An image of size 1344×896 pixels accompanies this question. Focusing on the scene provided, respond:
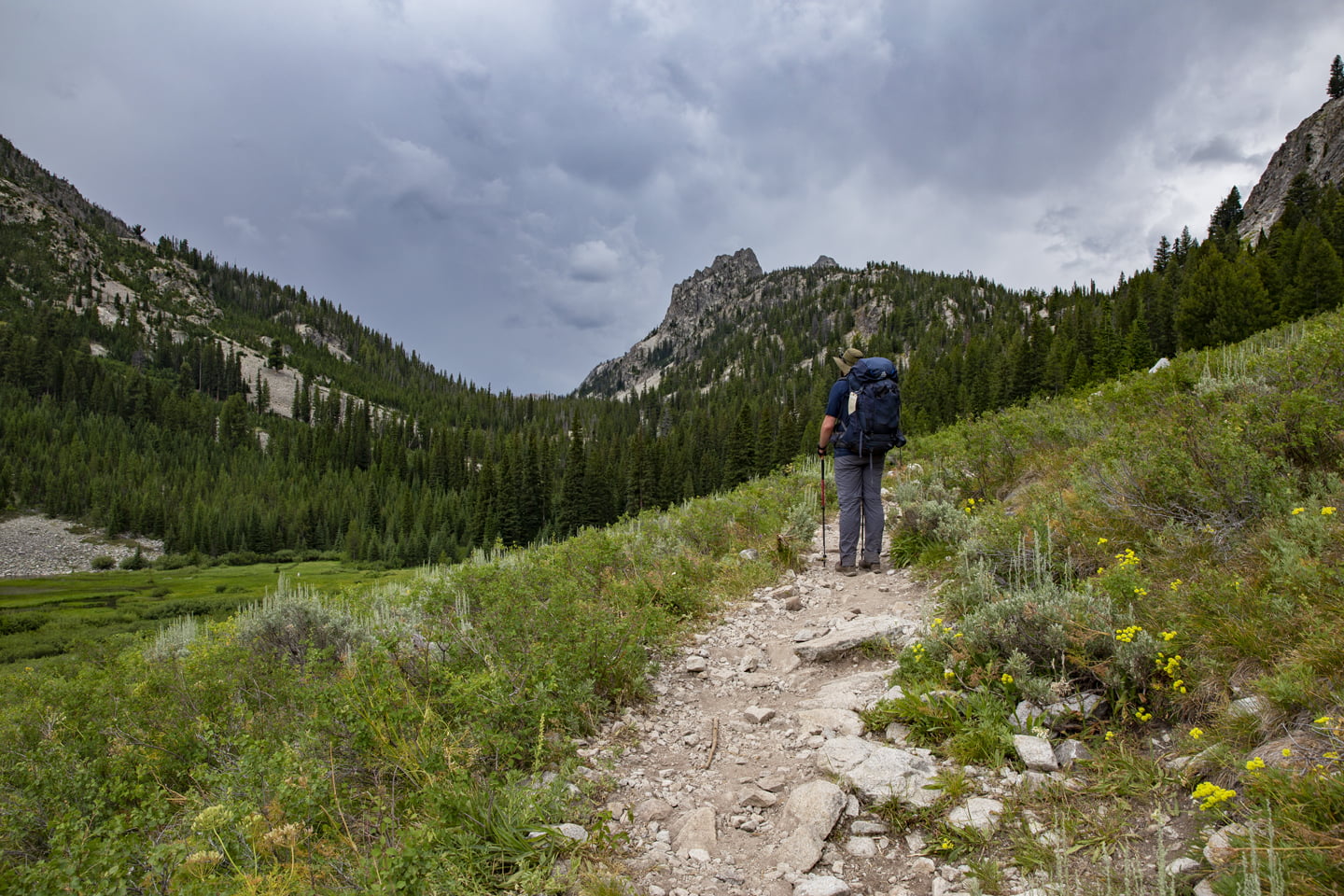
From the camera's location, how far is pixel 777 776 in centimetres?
387

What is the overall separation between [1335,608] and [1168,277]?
9592cm

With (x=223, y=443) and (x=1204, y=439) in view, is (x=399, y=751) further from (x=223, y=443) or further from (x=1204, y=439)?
(x=223, y=443)

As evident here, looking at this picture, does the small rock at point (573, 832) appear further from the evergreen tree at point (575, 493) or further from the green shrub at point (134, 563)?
the green shrub at point (134, 563)

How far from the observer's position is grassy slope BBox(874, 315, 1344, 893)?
2.61 metres

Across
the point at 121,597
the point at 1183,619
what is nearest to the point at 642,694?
the point at 1183,619

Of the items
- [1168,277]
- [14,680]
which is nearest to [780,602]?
[14,680]

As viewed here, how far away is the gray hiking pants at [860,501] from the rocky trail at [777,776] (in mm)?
1849

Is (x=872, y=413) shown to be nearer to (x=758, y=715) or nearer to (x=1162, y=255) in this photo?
(x=758, y=715)

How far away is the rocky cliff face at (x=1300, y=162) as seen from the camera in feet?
336

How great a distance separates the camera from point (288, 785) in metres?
3.20

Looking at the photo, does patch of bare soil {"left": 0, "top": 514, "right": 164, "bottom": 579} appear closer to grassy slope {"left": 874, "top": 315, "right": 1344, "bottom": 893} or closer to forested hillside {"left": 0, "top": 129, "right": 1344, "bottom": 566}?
forested hillside {"left": 0, "top": 129, "right": 1344, "bottom": 566}

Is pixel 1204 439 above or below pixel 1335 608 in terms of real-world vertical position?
above

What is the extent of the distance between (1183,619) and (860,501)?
15.3 feet

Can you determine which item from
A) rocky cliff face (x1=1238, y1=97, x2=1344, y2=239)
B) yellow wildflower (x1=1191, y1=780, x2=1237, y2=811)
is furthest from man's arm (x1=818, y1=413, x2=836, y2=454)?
rocky cliff face (x1=1238, y1=97, x2=1344, y2=239)
